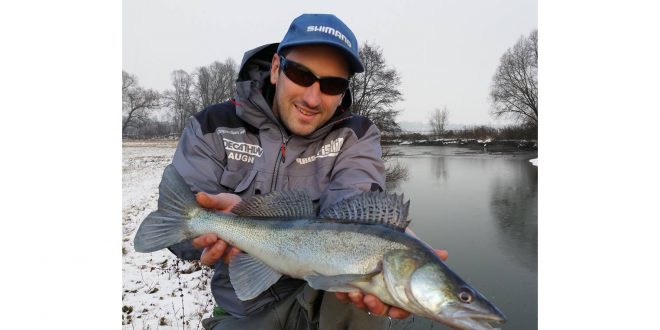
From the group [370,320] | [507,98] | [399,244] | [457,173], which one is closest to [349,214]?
[399,244]

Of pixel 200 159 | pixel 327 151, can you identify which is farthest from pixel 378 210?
pixel 200 159

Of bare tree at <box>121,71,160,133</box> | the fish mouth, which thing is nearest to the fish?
the fish mouth

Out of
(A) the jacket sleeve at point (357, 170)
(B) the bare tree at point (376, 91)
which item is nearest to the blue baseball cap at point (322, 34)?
(A) the jacket sleeve at point (357, 170)

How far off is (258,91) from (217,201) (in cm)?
111

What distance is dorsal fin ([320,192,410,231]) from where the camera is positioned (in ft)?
6.97

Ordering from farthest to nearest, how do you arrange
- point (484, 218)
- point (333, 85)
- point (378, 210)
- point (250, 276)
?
1. point (484, 218)
2. point (333, 85)
3. point (250, 276)
4. point (378, 210)

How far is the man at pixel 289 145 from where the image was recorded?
2789mm

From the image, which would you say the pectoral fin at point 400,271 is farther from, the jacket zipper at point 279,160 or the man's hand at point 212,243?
the jacket zipper at point 279,160

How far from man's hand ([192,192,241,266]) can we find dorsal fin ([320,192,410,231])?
734 mm

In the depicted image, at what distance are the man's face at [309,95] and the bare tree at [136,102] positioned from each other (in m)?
14.1

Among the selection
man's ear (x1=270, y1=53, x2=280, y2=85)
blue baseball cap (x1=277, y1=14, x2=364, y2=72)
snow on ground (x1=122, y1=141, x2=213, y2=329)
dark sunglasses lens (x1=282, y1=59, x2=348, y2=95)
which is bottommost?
snow on ground (x1=122, y1=141, x2=213, y2=329)

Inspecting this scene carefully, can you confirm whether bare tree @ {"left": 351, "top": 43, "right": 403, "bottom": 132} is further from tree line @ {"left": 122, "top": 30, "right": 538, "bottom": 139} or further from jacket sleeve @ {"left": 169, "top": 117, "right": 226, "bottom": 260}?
jacket sleeve @ {"left": 169, "top": 117, "right": 226, "bottom": 260}

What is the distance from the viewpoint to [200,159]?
114 inches

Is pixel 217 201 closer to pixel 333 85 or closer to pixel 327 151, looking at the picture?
pixel 327 151
